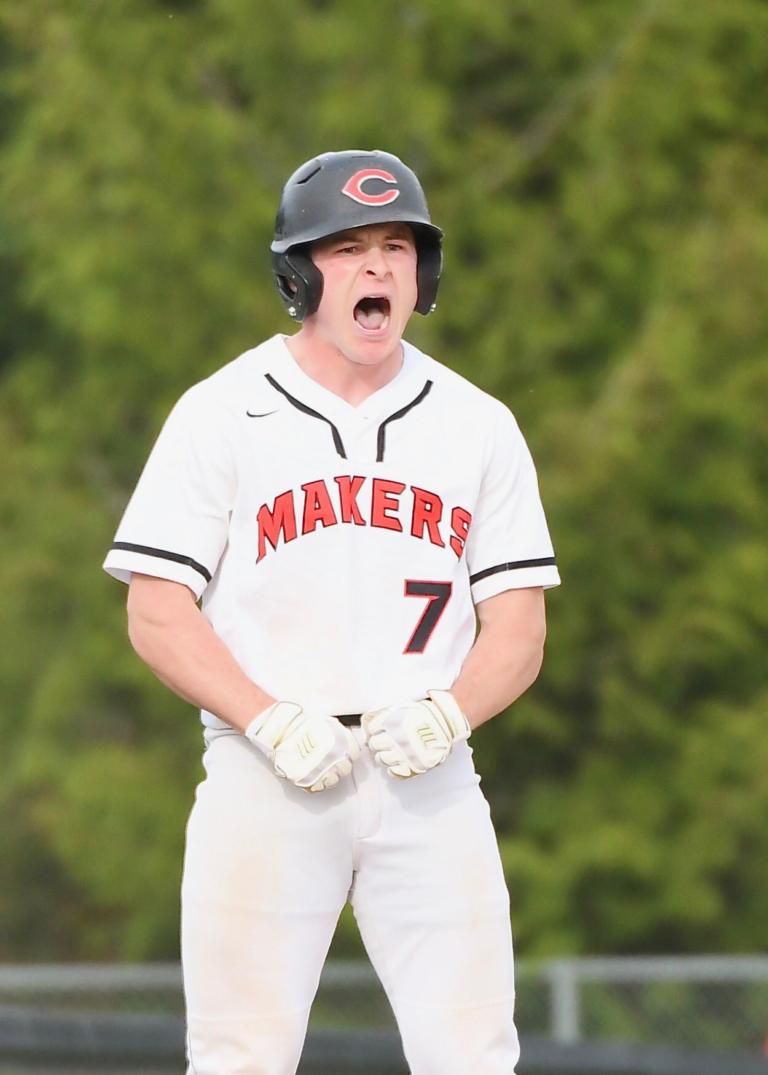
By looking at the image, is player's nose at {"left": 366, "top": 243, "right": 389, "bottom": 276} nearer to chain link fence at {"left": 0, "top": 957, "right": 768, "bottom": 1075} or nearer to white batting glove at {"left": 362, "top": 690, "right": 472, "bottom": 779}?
white batting glove at {"left": 362, "top": 690, "right": 472, "bottom": 779}

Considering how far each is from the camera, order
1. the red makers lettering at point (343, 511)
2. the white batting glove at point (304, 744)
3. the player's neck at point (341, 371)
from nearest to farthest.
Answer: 1. the white batting glove at point (304, 744)
2. the red makers lettering at point (343, 511)
3. the player's neck at point (341, 371)

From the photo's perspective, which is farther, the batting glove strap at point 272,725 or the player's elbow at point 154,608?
the player's elbow at point 154,608

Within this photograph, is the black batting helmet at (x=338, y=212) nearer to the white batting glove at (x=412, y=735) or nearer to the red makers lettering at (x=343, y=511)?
the red makers lettering at (x=343, y=511)

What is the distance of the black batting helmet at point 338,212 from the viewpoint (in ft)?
11.6

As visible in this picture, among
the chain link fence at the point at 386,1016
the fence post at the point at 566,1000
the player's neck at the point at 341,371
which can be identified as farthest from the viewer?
the fence post at the point at 566,1000

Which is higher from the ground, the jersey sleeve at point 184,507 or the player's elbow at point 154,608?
the jersey sleeve at point 184,507

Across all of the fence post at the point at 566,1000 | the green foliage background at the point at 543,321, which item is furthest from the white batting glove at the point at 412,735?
the green foliage background at the point at 543,321

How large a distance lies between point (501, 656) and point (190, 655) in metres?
0.58

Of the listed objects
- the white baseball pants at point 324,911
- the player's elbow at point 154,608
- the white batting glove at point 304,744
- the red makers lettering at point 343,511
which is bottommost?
the white baseball pants at point 324,911

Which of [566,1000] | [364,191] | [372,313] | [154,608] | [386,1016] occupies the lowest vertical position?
[386,1016]

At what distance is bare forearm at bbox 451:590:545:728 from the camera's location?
3.54 m

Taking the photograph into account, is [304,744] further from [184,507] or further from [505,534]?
[505,534]

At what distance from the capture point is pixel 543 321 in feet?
34.6

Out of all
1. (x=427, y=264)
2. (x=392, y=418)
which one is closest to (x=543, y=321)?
(x=427, y=264)
